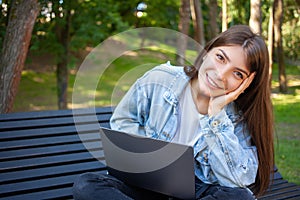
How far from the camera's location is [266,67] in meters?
1.90

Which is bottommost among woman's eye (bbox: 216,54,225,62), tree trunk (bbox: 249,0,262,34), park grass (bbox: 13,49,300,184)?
park grass (bbox: 13,49,300,184)

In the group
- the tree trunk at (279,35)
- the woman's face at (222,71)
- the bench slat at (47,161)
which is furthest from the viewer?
the tree trunk at (279,35)

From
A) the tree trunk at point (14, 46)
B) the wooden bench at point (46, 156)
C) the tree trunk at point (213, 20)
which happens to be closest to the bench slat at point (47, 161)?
the wooden bench at point (46, 156)

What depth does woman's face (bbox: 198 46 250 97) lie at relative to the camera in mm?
1812

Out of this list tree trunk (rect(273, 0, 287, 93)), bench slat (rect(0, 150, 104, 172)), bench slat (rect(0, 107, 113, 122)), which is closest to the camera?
bench slat (rect(0, 150, 104, 172))

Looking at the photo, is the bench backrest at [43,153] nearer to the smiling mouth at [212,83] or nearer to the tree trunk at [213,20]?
the smiling mouth at [212,83]

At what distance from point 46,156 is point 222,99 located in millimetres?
1344

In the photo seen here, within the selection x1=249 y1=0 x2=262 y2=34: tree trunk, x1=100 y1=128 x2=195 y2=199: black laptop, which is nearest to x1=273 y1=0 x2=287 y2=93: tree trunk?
x1=249 y1=0 x2=262 y2=34: tree trunk

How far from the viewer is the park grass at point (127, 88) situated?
1877mm

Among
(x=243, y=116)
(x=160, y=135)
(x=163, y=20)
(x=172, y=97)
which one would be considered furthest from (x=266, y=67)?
(x=163, y=20)

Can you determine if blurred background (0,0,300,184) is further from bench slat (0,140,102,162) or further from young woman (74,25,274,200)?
bench slat (0,140,102,162)

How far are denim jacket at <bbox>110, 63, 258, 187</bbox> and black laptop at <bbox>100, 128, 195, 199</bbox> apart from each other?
156mm

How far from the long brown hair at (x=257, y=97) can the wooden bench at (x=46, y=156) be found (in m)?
0.66

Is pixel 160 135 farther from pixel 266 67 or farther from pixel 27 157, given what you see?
pixel 27 157
